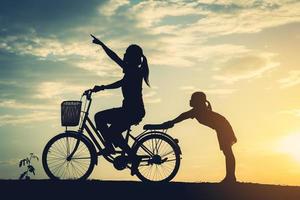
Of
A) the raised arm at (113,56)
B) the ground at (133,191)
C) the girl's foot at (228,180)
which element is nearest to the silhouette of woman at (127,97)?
the raised arm at (113,56)

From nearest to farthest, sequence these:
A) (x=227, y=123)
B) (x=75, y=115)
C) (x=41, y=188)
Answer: (x=41, y=188), (x=75, y=115), (x=227, y=123)

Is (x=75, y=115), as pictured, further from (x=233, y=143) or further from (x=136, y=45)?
(x=233, y=143)

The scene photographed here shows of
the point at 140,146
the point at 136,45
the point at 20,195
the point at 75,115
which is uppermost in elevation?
the point at 136,45

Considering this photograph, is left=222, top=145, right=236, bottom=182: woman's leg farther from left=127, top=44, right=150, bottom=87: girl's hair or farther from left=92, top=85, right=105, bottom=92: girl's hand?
left=92, top=85, right=105, bottom=92: girl's hand

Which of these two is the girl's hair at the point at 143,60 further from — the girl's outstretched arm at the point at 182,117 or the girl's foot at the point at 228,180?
the girl's foot at the point at 228,180

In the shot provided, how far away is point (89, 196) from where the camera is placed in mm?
9586

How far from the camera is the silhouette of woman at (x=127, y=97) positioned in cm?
1059

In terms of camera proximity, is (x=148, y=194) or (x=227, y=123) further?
(x=227, y=123)

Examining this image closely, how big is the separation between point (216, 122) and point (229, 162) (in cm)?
108

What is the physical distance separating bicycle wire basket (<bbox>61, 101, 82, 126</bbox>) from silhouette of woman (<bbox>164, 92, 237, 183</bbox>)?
210 centimetres

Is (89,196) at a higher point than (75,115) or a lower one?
lower

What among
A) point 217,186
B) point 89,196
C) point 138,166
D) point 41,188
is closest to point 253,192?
point 217,186

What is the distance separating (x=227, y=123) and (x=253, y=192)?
1855mm

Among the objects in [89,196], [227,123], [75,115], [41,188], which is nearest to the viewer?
[89,196]
